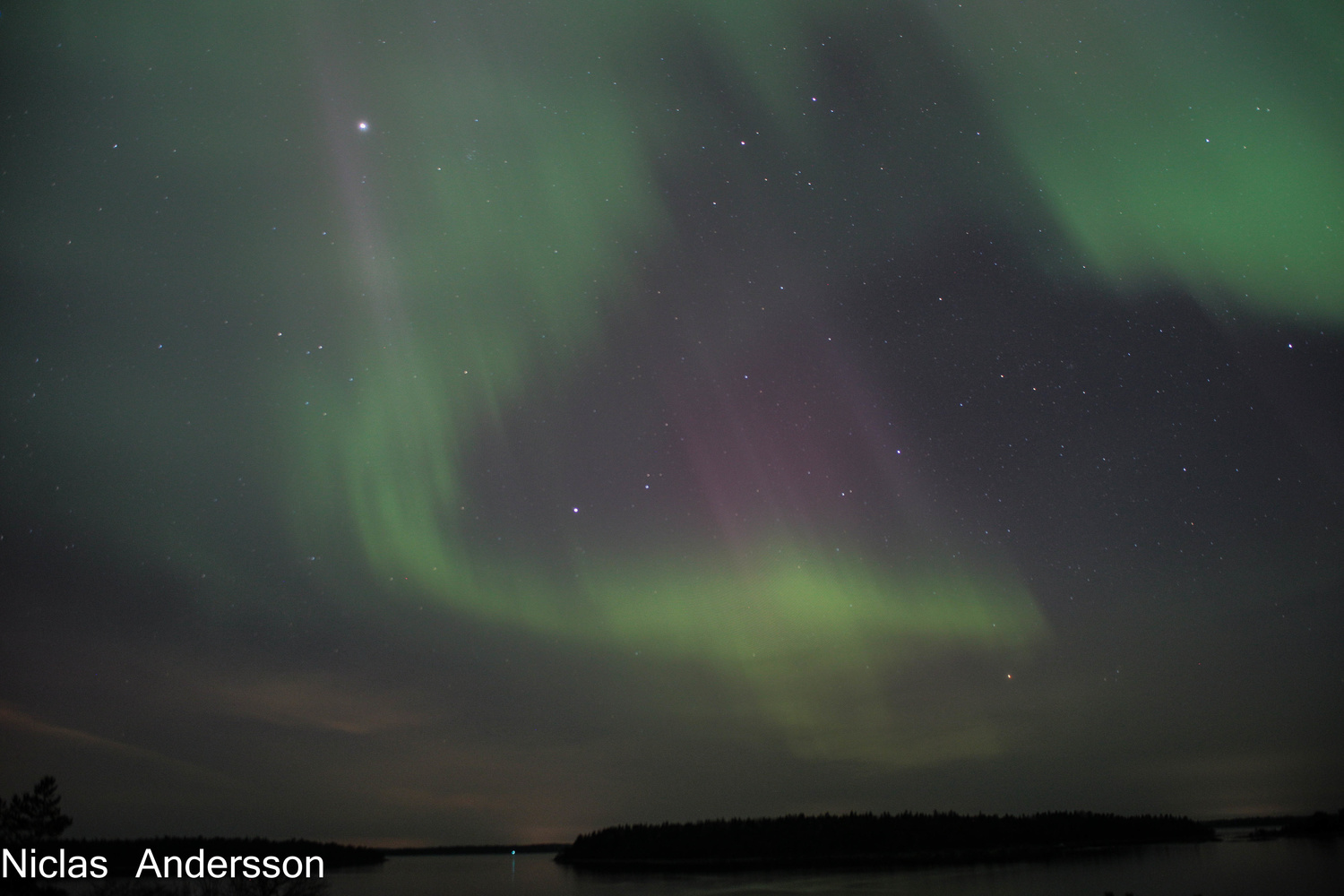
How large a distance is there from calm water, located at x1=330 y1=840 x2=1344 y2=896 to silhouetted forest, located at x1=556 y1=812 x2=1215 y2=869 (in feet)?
77.0

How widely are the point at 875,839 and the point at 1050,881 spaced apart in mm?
58376

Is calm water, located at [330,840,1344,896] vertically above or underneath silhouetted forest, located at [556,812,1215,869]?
above

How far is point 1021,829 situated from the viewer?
105625 millimetres

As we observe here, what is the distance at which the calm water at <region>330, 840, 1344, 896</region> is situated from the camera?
41.7 m

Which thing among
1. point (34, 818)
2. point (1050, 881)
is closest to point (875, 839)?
point (1050, 881)

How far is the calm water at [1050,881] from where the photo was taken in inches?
1641

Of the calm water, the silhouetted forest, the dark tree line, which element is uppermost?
the dark tree line

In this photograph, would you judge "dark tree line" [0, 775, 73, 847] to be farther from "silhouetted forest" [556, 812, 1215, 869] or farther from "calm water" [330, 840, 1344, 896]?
"silhouetted forest" [556, 812, 1215, 869]

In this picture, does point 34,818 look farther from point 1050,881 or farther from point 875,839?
point 875,839

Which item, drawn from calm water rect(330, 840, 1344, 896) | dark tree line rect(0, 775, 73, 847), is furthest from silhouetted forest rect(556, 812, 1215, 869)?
dark tree line rect(0, 775, 73, 847)

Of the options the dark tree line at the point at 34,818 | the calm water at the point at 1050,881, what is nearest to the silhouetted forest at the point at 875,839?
the calm water at the point at 1050,881

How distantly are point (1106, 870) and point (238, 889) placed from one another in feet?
193

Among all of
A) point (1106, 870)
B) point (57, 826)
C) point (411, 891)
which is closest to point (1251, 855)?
point (1106, 870)

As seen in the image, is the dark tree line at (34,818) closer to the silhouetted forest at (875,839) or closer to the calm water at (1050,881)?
the calm water at (1050,881)
